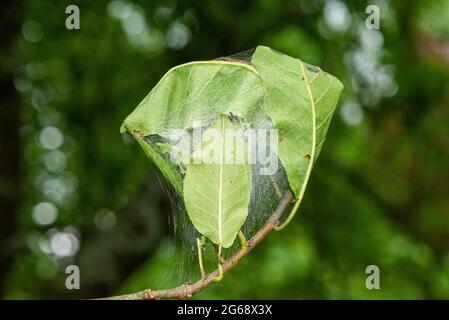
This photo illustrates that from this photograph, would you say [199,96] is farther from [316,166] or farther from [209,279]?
[316,166]

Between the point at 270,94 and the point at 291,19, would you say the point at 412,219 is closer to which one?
the point at 291,19

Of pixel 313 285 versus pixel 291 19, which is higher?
pixel 291 19

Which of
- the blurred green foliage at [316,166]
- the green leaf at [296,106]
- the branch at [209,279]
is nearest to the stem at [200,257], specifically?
the branch at [209,279]

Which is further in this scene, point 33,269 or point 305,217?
point 33,269
